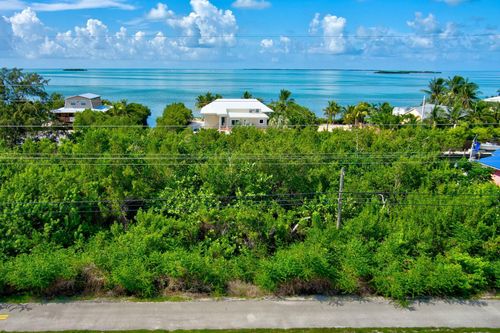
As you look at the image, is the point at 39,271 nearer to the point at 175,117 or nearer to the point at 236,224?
the point at 236,224

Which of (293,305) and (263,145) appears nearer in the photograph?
(293,305)

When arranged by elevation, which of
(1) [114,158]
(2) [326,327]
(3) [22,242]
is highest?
(1) [114,158]

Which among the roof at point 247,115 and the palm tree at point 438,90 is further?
the palm tree at point 438,90

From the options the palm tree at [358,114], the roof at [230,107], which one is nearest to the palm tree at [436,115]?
the palm tree at [358,114]

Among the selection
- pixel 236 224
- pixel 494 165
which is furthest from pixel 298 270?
pixel 494 165

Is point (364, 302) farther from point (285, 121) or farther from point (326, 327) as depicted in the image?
point (285, 121)

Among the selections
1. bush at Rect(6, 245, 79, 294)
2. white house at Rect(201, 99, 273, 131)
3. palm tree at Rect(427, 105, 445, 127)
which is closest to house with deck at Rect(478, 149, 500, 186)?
palm tree at Rect(427, 105, 445, 127)

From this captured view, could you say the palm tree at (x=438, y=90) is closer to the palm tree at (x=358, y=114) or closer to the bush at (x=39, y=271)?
the palm tree at (x=358, y=114)

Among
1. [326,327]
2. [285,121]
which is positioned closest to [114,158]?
[326,327]
